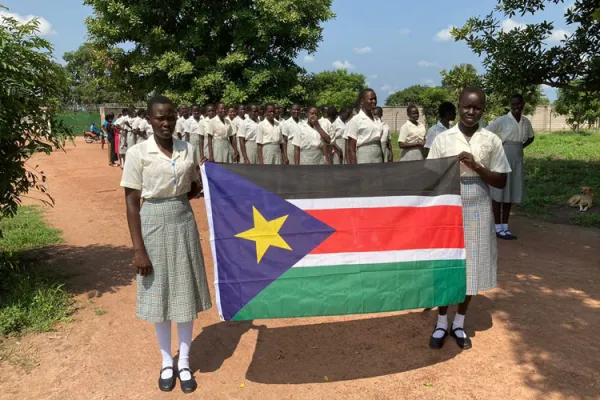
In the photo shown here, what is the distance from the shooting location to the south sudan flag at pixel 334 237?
10.2 feet

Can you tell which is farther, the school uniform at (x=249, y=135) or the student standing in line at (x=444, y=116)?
the school uniform at (x=249, y=135)

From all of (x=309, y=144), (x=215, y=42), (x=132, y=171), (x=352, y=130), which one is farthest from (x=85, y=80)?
(x=132, y=171)

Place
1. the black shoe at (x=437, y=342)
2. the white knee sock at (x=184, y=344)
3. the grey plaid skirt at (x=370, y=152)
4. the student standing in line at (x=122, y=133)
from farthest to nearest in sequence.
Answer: the student standing in line at (x=122, y=133), the grey plaid skirt at (x=370, y=152), the black shoe at (x=437, y=342), the white knee sock at (x=184, y=344)

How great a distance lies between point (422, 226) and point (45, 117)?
352 centimetres

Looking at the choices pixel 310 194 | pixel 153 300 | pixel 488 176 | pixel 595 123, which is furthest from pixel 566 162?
pixel 595 123

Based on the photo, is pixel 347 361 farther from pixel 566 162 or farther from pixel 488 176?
pixel 566 162

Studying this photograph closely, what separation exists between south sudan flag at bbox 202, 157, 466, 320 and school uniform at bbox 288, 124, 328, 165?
3.94 metres

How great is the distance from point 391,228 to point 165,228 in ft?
4.86

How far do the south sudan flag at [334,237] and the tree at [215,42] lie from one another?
43.1ft

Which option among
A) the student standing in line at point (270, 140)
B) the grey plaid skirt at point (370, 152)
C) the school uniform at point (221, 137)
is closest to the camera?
the grey plaid skirt at point (370, 152)

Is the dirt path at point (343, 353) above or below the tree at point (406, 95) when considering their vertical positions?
below

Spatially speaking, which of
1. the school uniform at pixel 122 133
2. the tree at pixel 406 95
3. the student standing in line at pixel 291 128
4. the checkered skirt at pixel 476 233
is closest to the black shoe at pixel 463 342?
the checkered skirt at pixel 476 233

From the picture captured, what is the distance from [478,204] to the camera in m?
3.44

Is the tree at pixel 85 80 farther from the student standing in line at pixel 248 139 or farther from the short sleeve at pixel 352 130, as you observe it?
the short sleeve at pixel 352 130
